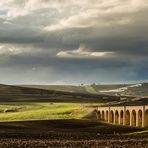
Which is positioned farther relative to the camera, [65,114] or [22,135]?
[65,114]

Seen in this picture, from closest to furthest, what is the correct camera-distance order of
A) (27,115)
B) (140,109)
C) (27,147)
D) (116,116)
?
1. (27,147)
2. (140,109)
3. (116,116)
4. (27,115)

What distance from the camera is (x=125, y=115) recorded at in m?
133

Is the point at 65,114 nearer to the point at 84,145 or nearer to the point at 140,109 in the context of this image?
the point at 140,109

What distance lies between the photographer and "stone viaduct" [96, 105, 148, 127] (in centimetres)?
11880

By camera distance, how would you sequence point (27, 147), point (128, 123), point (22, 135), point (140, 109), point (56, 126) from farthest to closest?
point (128, 123) < point (140, 109) < point (56, 126) < point (22, 135) < point (27, 147)

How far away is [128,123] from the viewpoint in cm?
13112

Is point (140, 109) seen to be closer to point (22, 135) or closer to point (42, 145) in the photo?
point (22, 135)

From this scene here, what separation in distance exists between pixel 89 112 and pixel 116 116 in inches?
525

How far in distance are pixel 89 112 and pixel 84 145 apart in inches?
3770

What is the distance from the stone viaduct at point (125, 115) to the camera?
390 ft

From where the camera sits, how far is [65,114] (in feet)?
503

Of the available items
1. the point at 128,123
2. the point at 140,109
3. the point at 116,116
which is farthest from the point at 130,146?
the point at 116,116

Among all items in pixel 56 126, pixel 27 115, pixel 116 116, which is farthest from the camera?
pixel 27 115

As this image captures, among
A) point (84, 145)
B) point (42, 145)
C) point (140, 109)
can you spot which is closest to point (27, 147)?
point (42, 145)
